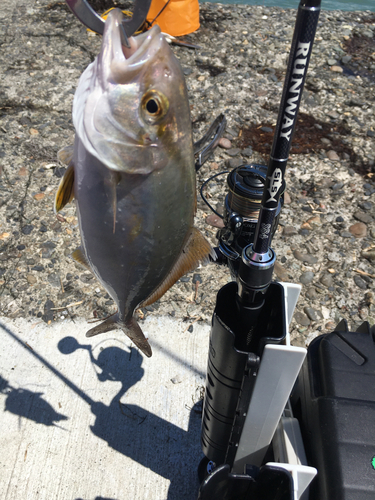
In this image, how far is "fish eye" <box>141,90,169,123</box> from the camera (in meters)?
1.03

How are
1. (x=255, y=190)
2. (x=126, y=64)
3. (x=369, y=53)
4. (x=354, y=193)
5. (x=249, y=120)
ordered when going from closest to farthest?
(x=126, y=64), (x=255, y=190), (x=354, y=193), (x=249, y=120), (x=369, y=53)

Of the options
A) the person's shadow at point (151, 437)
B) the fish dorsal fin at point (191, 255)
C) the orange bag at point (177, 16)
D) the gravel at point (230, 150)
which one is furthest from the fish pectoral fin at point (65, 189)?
the orange bag at point (177, 16)

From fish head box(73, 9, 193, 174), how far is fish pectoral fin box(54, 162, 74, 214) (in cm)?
13

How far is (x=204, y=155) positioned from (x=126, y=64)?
39 cm

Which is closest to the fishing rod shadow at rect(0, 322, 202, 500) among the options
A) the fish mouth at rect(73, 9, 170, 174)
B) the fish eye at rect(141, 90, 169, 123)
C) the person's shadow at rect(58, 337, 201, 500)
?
the person's shadow at rect(58, 337, 201, 500)

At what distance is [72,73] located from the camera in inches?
214

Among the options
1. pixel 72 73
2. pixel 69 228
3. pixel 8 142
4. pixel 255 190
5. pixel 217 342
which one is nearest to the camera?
pixel 217 342

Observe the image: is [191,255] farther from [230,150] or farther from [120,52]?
[230,150]

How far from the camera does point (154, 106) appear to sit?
1042 mm

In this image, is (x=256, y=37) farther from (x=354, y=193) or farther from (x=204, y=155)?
(x=204, y=155)

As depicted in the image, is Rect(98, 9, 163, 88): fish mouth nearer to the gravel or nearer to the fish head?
the fish head

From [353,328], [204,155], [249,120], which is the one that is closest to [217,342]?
[204,155]

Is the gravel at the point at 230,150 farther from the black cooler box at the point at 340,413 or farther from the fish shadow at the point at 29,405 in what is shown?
the black cooler box at the point at 340,413

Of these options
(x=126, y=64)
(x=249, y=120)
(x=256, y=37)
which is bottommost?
(x=249, y=120)
